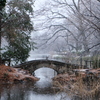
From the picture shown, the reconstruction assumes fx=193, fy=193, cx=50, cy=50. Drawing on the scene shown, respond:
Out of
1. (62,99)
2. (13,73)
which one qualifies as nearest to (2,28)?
(13,73)

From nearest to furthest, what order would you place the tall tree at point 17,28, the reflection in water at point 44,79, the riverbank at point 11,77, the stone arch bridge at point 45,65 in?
1. the reflection in water at point 44,79
2. the riverbank at point 11,77
3. the tall tree at point 17,28
4. the stone arch bridge at point 45,65

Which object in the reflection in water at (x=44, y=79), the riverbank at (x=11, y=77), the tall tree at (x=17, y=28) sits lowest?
the reflection in water at (x=44, y=79)

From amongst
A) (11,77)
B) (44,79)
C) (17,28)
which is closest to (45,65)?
(44,79)

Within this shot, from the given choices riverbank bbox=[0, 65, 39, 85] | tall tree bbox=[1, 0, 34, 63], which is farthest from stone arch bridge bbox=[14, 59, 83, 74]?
riverbank bbox=[0, 65, 39, 85]

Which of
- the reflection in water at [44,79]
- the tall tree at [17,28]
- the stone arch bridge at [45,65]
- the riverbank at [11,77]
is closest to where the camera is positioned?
the reflection in water at [44,79]

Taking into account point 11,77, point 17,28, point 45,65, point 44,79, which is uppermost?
point 17,28

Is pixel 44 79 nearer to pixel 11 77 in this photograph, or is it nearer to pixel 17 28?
pixel 11 77

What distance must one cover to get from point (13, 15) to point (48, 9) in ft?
31.4

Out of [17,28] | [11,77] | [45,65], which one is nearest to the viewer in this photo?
[11,77]

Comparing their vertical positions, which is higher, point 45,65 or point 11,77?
point 45,65

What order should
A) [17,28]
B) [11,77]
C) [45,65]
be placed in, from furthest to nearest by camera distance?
[45,65]
[17,28]
[11,77]

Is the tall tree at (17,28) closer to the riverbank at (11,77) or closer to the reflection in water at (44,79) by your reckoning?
the riverbank at (11,77)

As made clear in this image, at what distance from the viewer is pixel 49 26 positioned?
25641mm

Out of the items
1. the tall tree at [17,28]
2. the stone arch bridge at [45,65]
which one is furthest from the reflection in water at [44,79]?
the tall tree at [17,28]
